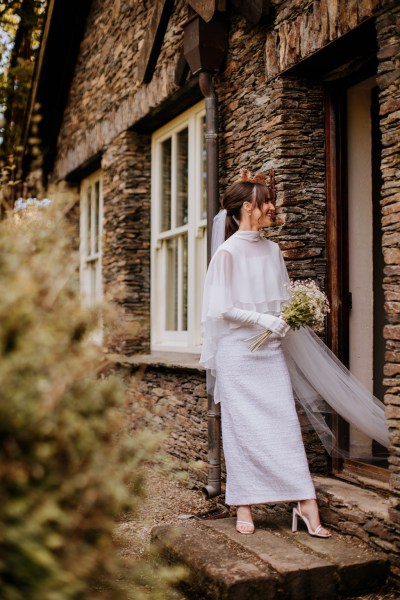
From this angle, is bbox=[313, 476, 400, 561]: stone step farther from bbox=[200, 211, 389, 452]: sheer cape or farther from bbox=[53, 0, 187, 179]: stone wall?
bbox=[53, 0, 187, 179]: stone wall

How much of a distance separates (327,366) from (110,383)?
2.59 metres

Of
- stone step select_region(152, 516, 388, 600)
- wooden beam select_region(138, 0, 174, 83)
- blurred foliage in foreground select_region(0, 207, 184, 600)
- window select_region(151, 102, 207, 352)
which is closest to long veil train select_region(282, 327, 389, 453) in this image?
stone step select_region(152, 516, 388, 600)

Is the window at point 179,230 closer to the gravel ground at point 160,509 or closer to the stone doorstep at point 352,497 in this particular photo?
the gravel ground at point 160,509

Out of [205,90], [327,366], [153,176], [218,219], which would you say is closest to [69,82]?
[153,176]

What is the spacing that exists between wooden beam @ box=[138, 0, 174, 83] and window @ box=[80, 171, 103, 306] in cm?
237

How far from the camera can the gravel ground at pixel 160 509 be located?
5011 mm

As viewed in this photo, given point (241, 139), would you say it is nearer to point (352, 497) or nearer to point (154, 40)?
point (154, 40)

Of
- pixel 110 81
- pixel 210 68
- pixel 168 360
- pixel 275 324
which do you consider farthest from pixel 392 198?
pixel 110 81

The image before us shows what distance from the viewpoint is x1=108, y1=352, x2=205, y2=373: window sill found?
6418mm

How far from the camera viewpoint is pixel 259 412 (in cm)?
455

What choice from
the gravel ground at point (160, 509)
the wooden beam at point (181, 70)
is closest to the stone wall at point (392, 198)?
the gravel ground at point (160, 509)

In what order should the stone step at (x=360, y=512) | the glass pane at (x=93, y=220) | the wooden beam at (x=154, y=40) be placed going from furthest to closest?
the glass pane at (x=93, y=220) < the wooden beam at (x=154, y=40) < the stone step at (x=360, y=512)

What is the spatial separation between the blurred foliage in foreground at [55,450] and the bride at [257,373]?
6.97ft

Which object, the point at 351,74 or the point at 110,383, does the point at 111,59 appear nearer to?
the point at 351,74
